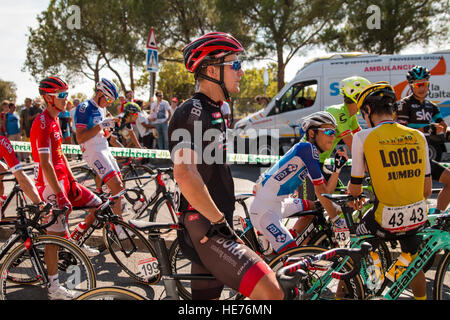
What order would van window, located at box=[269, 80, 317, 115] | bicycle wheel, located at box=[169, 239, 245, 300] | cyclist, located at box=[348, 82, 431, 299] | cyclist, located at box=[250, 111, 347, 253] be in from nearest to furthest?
1. cyclist, located at box=[348, 82, 431, 299]
2. cyclist, located at box=[250, 111, 347, 253]
3. bicycle wheel, located at box=[169, 239, 245, 300]
4. van window, located at box=[269, 80, 317, 115]

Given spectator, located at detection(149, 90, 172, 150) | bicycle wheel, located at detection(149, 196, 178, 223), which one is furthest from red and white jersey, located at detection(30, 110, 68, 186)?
spectator, located at detection(149, 90, 172, 150)

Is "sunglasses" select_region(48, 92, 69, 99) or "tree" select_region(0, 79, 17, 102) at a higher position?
"tree" select_region(0, 79, 17, 102)

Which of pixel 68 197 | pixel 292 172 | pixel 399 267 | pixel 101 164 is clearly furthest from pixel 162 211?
pixel 399 267

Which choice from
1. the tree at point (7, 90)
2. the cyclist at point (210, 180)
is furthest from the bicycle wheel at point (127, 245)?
the tree at point (7, 90)

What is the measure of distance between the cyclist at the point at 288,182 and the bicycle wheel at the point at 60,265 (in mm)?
1529

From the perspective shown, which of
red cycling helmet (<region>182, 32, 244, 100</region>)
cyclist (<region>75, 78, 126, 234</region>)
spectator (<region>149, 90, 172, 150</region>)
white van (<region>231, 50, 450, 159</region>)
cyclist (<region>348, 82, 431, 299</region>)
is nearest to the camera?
red cycling helmet (<region>182, 32, 244, 100</region>)

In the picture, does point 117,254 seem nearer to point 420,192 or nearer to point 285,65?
point 420,192

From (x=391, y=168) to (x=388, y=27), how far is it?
812 inches

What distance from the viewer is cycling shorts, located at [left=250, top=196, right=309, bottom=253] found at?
3193mm

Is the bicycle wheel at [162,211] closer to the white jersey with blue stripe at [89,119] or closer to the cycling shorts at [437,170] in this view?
the white jersey with blue stripe at [89,119]

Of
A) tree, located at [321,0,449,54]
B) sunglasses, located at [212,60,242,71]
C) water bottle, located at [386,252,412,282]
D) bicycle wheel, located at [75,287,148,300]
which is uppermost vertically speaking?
tree, located at [321,0,449,54]

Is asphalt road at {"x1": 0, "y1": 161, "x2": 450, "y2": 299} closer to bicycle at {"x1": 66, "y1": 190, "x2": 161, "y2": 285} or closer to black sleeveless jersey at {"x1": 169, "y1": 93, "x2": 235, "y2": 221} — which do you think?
bicycle at {"x1": 66, "y1": 190, "x2": 161, "y2": 285}

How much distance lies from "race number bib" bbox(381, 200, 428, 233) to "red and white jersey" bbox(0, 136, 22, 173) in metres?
3.39

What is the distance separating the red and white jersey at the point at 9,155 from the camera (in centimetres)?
374
